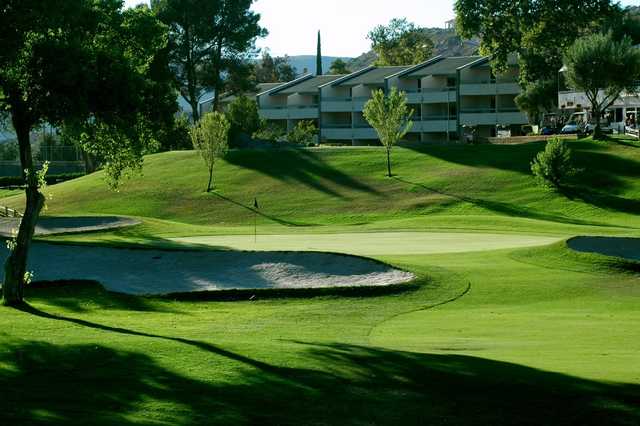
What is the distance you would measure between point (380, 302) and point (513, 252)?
8.41 meters

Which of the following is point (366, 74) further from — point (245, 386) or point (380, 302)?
point (245, 386)

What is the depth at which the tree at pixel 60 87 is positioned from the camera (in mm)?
21125

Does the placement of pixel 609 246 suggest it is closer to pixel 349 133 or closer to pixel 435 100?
pixel 435 100

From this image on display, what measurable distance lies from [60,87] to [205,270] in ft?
25.1

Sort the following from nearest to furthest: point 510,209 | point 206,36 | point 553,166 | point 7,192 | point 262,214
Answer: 1. point 510,209
2. point 553,166
3. point 262,214
4. point 7,192
5. point 206,36

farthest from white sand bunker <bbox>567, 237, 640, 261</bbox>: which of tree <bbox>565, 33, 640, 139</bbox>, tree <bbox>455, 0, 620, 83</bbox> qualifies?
tree <bbox>455, 0, 620, 83</bbox>

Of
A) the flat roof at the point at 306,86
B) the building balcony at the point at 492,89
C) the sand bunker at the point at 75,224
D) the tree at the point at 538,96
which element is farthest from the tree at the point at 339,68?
the sand bunker at the point at 75,224

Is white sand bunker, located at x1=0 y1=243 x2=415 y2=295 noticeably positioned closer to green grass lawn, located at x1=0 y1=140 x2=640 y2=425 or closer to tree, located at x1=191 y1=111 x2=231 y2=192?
green grass lawn, located at x1=0 y1=140 x2=640 y2=425

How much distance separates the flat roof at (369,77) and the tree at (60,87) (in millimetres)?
89785

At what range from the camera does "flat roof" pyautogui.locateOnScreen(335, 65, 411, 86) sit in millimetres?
121562

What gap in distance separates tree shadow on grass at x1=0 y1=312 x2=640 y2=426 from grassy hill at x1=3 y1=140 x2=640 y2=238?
4365cm

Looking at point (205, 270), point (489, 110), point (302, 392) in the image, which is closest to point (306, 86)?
point (489, 110)

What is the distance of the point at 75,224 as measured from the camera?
52188mm

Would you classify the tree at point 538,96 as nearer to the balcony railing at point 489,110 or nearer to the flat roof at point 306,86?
the balcony railing at point 489,110
